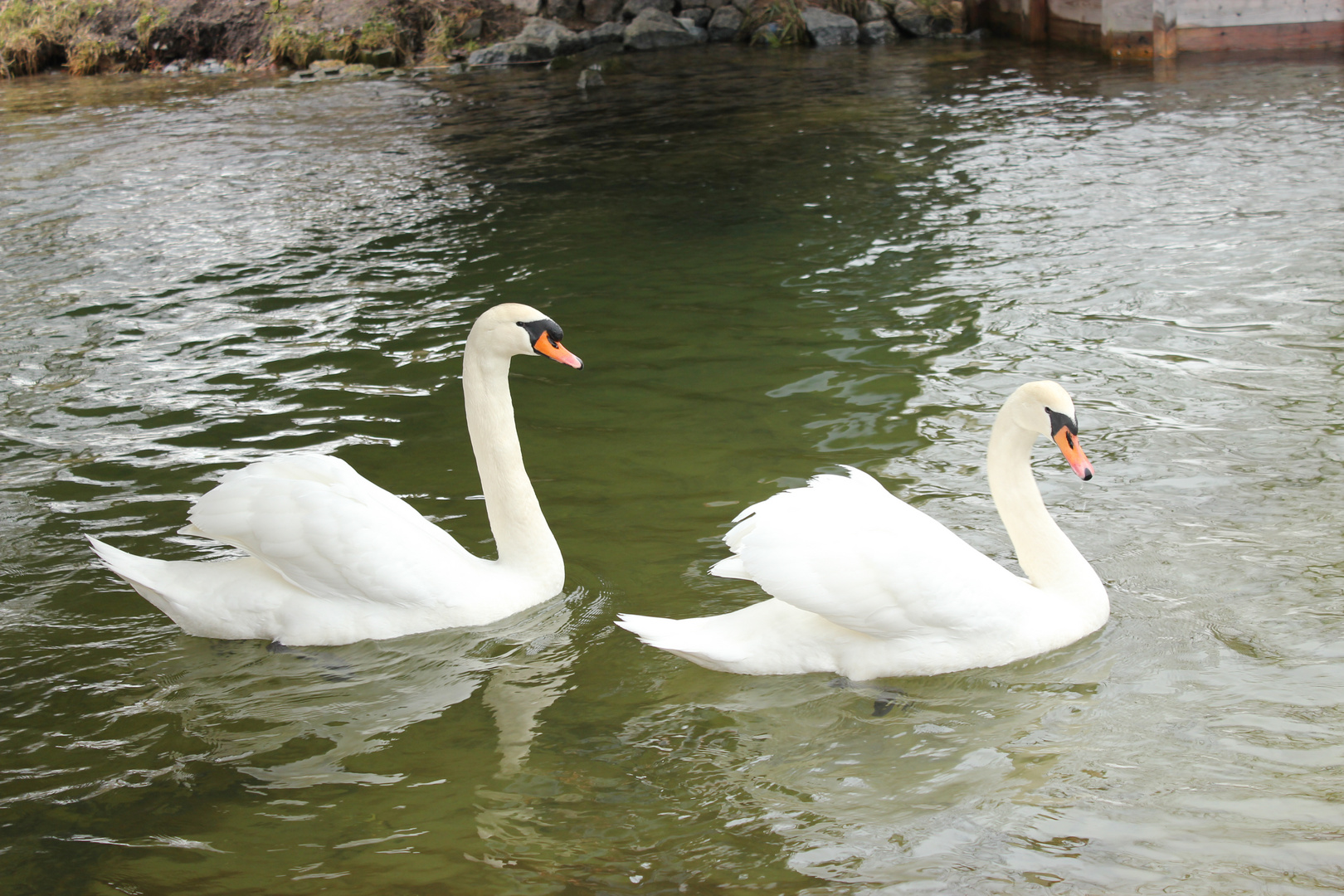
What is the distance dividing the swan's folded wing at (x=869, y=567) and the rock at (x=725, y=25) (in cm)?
2483

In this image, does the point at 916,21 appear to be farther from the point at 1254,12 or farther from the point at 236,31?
the point at 236,31

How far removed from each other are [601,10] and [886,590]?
26.9 metres

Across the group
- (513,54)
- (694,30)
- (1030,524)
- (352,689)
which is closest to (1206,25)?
(694,30)

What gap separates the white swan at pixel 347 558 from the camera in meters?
4.45

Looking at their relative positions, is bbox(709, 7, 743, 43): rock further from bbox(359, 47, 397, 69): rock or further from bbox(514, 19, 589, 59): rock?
bbox(359, 47, 397, 69): rock

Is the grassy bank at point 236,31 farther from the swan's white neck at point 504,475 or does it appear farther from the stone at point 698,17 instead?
the swan's white neck at point 504,475

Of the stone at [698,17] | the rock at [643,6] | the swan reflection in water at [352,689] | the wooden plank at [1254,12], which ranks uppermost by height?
the rock at [643,6]

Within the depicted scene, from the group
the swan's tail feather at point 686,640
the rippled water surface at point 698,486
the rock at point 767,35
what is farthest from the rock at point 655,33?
the swan's tail feather at point 686,640

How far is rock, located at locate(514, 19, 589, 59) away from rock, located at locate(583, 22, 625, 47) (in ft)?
0.81

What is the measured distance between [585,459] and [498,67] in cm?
2124

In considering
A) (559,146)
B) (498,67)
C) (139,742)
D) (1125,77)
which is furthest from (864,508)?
(498,67)

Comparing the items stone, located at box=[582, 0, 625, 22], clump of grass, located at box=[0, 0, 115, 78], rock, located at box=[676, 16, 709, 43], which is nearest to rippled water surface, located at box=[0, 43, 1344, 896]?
rock, located at box=[676, 16, 709, 43]

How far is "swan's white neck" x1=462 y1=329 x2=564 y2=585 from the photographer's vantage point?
15.7 feet

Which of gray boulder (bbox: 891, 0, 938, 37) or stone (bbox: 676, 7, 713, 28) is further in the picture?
stone (bbox: 676, 7, 713, 28)
